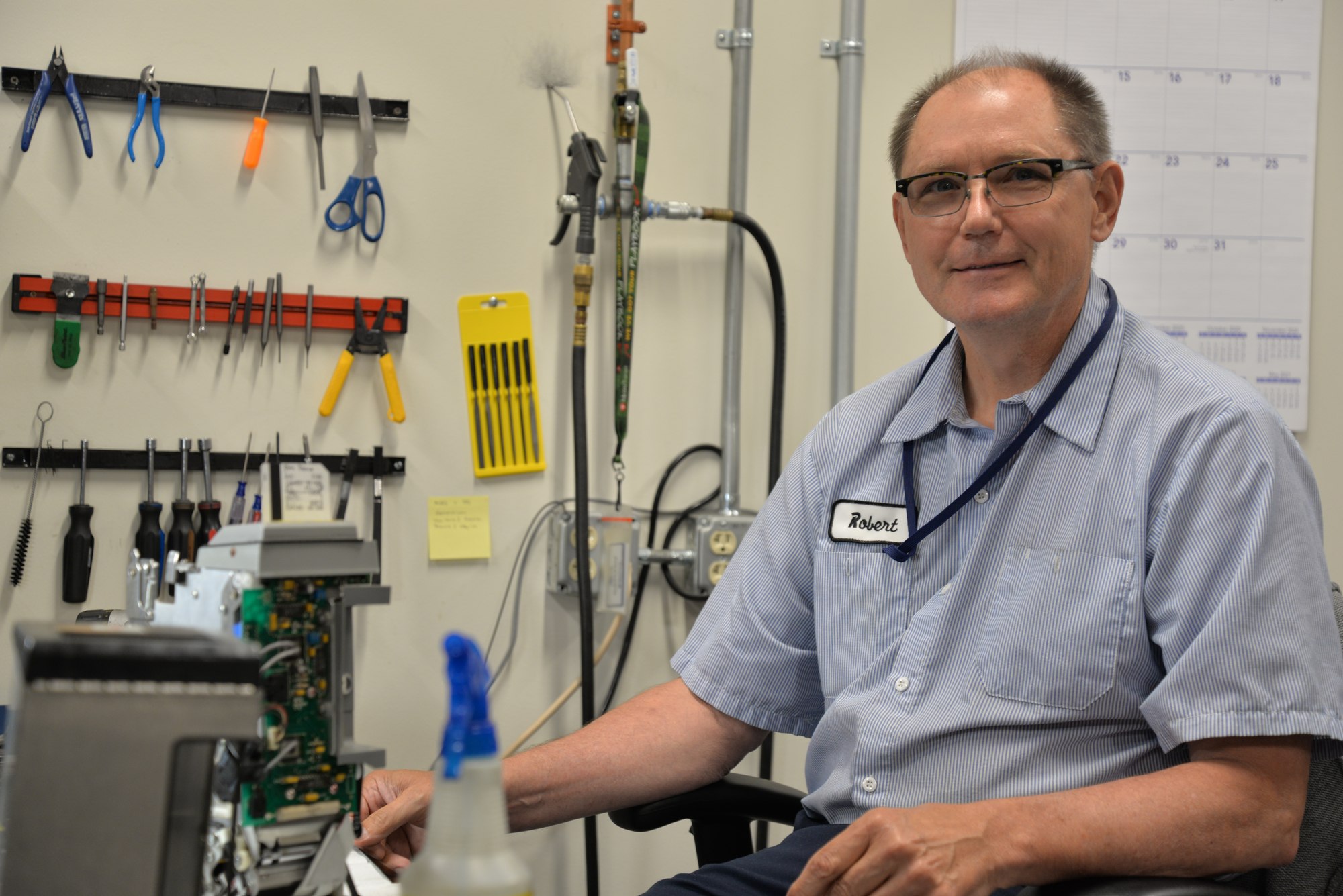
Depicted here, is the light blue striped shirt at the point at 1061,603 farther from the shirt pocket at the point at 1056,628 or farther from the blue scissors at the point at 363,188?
the blue scissors at the point at 363,188

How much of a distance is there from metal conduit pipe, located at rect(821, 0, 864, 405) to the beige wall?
4 cm

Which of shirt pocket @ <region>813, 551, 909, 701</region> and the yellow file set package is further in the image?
the yellow file set package

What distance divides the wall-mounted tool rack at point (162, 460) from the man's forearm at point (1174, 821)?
A: 1443mm

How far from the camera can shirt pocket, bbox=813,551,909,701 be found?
135cm

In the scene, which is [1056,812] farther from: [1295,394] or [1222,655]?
[1295,394]

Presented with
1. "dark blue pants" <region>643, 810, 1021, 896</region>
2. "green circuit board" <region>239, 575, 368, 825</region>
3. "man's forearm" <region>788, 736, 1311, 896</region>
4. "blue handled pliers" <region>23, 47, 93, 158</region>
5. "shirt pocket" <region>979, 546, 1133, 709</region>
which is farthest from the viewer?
"blue handled pliers" <region>23, 47, 93, 158</region>

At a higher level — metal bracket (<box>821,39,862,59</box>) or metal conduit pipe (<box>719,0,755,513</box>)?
metal bracket (<box>821,39,862,59</box>)

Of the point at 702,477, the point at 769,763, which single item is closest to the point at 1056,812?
the point at 769,763

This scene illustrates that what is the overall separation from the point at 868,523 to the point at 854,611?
12cm

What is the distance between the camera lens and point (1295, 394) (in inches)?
96.7

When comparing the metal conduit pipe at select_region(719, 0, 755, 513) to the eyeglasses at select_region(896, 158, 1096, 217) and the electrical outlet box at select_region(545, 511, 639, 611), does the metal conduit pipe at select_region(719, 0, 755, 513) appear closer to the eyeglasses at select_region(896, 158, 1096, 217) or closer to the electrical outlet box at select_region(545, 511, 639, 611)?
the electrical outlet box at select_region(545, 511, 639, 611)

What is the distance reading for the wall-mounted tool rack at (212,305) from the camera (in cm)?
202

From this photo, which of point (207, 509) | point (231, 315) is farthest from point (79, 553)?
point (231, 315)

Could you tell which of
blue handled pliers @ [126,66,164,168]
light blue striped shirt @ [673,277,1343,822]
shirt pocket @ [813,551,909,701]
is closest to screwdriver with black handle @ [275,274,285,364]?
blue handled pliers @ [126,66,164,168]
